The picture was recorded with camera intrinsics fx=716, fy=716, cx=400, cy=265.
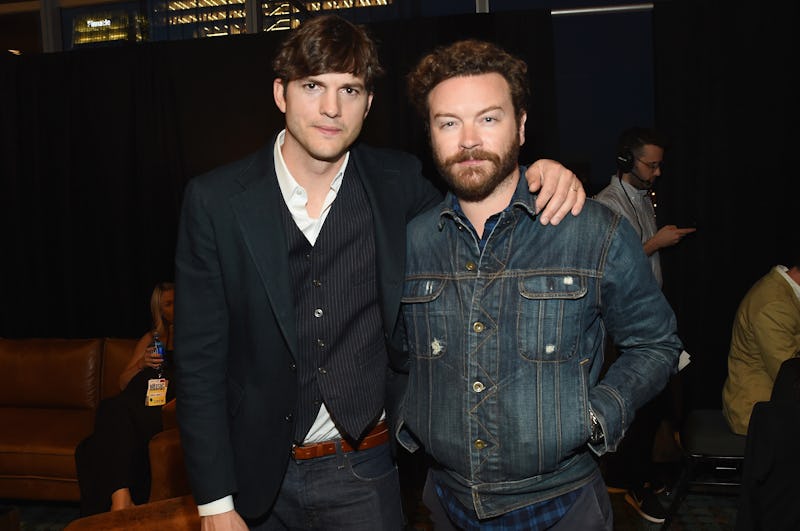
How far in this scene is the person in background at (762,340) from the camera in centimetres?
319

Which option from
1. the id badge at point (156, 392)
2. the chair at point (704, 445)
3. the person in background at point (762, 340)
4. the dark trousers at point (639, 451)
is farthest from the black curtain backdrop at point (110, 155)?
the chair at point (704, 445)

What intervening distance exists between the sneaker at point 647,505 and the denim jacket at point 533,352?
7.74ft

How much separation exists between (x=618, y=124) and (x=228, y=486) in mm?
4021

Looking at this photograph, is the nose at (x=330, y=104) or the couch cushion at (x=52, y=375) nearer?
the nose at (x=330, y=104)

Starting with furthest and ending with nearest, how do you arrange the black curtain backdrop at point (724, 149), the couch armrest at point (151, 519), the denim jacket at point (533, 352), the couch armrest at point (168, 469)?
1. the black curtain backdrop at point (724, 149)
2. the couch armrest at point (168, 469)
3. the couch armrest at point (151, 519)
4. the denim jacket at point (533, 352)

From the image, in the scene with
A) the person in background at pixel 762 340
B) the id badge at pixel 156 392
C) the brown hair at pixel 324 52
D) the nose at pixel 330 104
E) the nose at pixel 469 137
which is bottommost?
the id badge at pixel 156 392

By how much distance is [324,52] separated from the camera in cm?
173

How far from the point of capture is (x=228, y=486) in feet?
5.46

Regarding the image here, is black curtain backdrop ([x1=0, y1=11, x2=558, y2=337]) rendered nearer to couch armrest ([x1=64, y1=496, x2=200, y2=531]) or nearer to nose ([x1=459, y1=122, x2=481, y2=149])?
couch armrest ([x1=64, y1=496, x2=200, y2=531])

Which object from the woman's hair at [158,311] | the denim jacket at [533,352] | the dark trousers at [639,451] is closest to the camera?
the denim jacket at [533,352]

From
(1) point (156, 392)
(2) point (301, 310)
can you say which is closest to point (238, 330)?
(2) point (301, 310)

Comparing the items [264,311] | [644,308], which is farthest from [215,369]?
[644,308]

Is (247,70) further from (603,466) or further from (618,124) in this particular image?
(603,466)

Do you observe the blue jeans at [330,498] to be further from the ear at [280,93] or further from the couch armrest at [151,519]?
the ear at [280,93]
